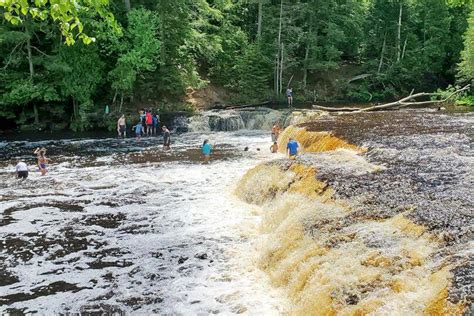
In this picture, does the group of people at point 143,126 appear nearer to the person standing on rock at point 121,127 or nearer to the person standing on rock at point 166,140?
the person standing on rock at point 121,127

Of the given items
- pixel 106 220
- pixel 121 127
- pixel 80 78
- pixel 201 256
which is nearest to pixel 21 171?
pixel 106 220

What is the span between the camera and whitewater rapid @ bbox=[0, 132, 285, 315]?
771cm

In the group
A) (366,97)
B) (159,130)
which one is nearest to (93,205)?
(159,130)

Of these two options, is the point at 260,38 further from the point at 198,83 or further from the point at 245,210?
the point at 245,210

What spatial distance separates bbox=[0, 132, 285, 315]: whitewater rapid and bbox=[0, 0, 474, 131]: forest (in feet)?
33.3

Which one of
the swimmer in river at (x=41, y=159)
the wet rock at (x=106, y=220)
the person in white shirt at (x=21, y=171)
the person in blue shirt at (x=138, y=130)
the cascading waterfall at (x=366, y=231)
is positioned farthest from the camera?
the person in blue shirt at (x=138, y=130)

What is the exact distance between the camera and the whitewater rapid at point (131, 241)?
771cm

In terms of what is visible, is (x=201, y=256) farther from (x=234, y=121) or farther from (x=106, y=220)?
(x=234, y=121)

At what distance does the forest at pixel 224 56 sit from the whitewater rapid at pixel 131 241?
1016 cm

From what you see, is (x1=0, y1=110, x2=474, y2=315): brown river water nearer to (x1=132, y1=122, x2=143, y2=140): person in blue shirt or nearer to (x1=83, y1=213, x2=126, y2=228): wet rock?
(x1=83, y1=213, x2=126, y2=228): wet rock

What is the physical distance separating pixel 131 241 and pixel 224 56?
2818cm

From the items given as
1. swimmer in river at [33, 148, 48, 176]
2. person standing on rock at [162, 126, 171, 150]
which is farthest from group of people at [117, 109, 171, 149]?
swimmer in river at [33, 148, 48, 176]

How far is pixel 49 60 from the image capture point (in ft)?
87.7

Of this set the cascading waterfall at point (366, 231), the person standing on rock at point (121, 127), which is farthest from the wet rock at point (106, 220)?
the person standing on rock at point (121, 127)
